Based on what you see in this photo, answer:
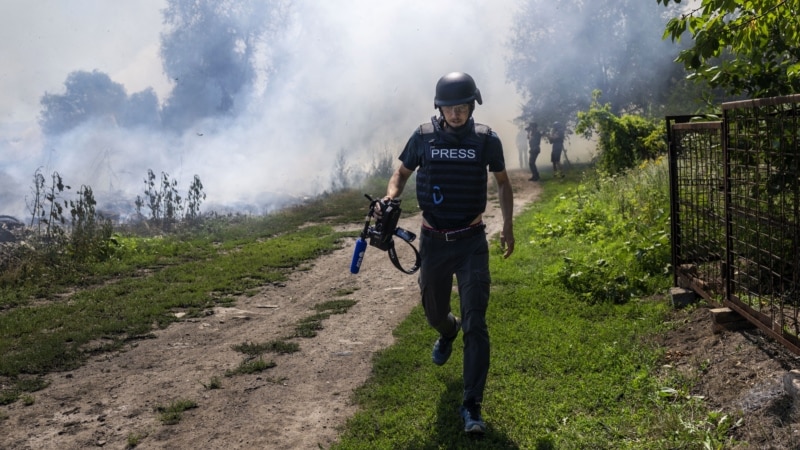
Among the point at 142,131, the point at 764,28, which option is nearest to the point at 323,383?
the point at 764,28

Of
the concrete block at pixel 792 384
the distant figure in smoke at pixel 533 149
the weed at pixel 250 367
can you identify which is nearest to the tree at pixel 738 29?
the concrete block at pixel 792 384

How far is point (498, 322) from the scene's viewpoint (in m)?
6.58

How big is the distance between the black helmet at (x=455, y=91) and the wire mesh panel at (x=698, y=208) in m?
2.04

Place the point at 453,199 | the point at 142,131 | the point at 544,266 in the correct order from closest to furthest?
the point at 453,199, the point at 544,266, the point at 142,131

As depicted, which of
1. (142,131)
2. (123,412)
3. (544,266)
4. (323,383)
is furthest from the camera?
(142,131)

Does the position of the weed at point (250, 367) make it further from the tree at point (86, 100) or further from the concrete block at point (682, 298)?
the tree at point (86, 100)

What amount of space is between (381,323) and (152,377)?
2264mm

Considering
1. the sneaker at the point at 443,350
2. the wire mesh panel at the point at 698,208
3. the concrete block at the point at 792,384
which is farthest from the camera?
the wire mesh panel at the point at 698,208

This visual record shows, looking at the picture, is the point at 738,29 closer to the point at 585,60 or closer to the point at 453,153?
the point at 453,153

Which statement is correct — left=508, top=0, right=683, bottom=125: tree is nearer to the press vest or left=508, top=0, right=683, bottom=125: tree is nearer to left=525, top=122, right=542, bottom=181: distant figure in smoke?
left=525, top=122, right=542, bottom=181: distant figure in smoke

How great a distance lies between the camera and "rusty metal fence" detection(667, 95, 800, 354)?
432 centimetres

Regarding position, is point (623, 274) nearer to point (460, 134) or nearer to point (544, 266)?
point (544, 266)

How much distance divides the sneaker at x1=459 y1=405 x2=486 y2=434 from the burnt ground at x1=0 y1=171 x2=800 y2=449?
2.71 feet

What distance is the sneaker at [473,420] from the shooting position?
4.17 m
